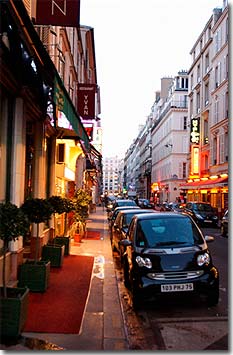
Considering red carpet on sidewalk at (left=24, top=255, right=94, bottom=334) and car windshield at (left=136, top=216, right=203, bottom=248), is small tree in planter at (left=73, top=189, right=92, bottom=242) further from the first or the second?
car windshield at (left=136, top=216, right=203, bottom=248)

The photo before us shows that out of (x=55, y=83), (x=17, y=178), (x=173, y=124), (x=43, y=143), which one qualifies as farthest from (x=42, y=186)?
(x=173, y=124)

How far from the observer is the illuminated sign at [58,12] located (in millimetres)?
11281

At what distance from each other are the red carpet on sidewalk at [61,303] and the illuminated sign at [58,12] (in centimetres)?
602

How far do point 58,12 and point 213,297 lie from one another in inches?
303

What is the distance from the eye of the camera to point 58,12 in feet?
37.6

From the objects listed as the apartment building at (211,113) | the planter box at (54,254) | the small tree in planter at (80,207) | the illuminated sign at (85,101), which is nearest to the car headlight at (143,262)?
the planter box at (54,254)

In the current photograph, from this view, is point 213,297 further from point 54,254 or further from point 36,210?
point 54,254

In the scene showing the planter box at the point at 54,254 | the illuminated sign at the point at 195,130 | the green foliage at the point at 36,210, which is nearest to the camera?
the green foliage at the point at 36,210

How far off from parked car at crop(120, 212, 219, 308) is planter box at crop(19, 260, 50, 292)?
1.61 meters

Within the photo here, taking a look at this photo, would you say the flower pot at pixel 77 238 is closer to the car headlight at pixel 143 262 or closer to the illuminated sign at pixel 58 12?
the illuminated sign at pixel 58 12

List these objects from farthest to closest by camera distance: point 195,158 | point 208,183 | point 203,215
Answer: point 195,158 < point 208,183 < point 203,215

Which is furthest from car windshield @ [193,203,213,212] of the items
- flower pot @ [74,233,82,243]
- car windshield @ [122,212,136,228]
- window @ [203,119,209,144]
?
car windshield @ [122,212,136,228]

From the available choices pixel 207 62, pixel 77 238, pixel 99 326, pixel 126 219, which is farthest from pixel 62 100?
pixel 207 62

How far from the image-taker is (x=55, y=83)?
29.8 feet
